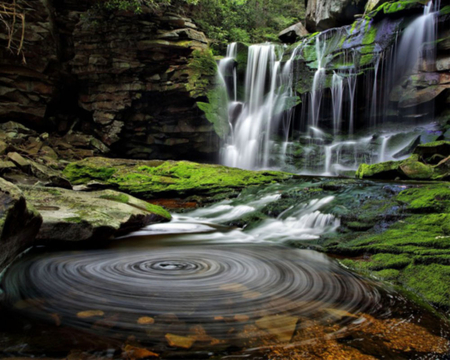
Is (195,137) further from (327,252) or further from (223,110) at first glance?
(327,252)

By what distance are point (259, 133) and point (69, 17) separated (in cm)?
1112

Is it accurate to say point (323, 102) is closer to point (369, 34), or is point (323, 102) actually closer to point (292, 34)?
point (369, 34)

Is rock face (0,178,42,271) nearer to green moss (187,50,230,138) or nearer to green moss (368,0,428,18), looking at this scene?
green moss (187,50,230,138)

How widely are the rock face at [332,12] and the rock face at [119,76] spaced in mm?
8661

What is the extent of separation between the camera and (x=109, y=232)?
4926 mm

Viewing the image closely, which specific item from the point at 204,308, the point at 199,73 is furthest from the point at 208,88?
the point at 204,308

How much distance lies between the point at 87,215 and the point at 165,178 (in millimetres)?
5384

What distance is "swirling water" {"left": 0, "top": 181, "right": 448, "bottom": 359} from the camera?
2.01m

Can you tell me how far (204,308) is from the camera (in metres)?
2.63

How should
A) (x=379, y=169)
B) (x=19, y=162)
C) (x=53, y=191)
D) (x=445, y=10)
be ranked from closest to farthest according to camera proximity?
(x=53, y=191) < (x=19, y=162) < (x=379, y=169) < (x=445, y=10)

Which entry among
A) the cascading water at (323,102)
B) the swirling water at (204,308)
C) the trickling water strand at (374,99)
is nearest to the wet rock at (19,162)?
the swirling water at (204,308)

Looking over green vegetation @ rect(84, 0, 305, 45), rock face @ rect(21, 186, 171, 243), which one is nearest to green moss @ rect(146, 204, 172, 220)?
rock face @ rect(21, 186, 171, 243)

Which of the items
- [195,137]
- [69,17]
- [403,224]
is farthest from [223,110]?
[403,224]

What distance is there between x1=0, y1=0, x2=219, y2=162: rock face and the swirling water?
36.2 ft
